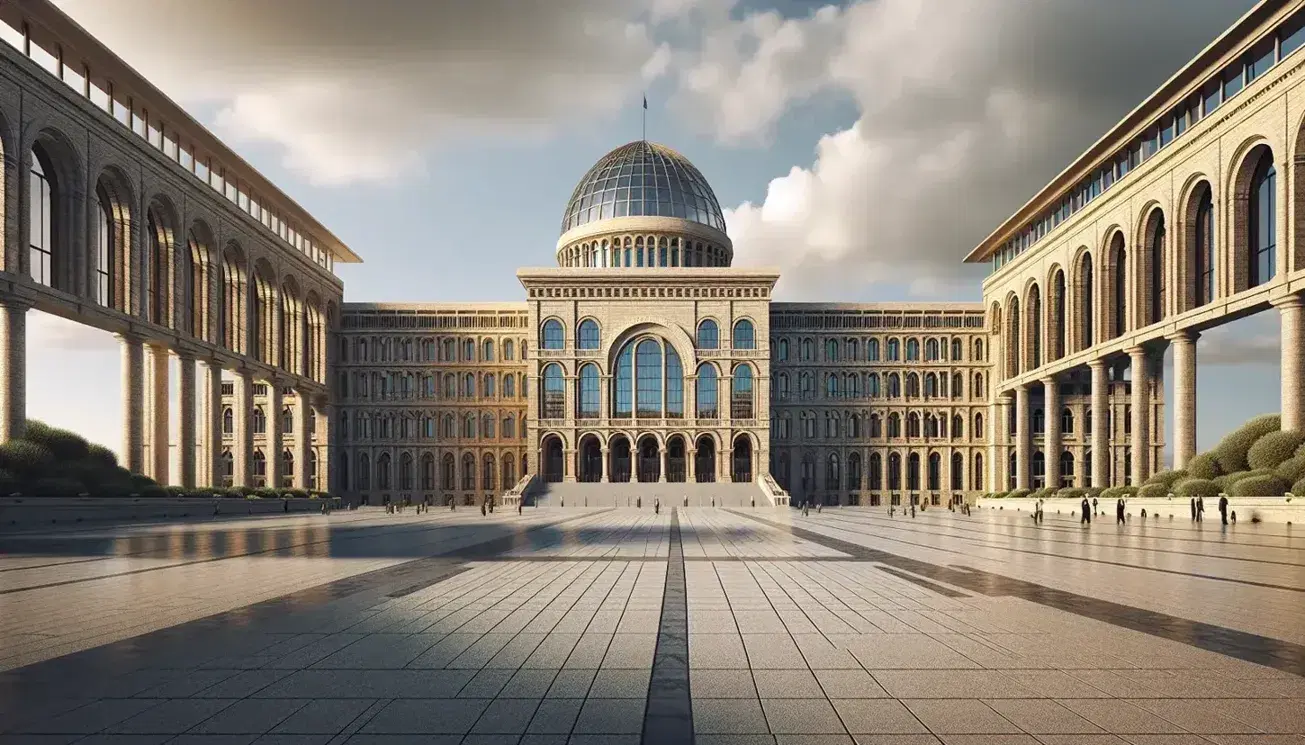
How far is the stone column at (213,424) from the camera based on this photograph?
182 ft

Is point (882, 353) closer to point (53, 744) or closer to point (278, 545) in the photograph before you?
point (278, 545)

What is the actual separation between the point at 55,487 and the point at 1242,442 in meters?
52.6

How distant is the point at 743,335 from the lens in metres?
79.6

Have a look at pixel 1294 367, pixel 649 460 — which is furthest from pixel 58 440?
pixel 1294 367

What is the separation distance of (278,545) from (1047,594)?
64.0ft

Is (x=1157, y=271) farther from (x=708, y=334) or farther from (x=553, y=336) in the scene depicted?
(x=553, y=336)

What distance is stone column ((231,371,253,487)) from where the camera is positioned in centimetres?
5881

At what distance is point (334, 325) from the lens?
268 feet

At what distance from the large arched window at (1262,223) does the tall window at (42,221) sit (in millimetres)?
58139

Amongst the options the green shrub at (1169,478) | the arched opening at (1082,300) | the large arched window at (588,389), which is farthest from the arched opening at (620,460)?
the green shrub at (1169,478)

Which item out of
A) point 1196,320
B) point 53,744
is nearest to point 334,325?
point 1196,320

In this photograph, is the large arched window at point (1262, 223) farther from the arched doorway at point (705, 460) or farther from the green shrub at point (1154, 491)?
the arched doorway at point (705, 460)

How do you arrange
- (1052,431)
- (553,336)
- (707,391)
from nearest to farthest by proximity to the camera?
1. (1052,431)
2. (553,336)
3. (707,391)

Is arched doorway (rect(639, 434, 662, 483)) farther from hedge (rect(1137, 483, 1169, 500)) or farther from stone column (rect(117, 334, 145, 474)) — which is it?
hedge (rect(1137, 483, 1169, 500))
